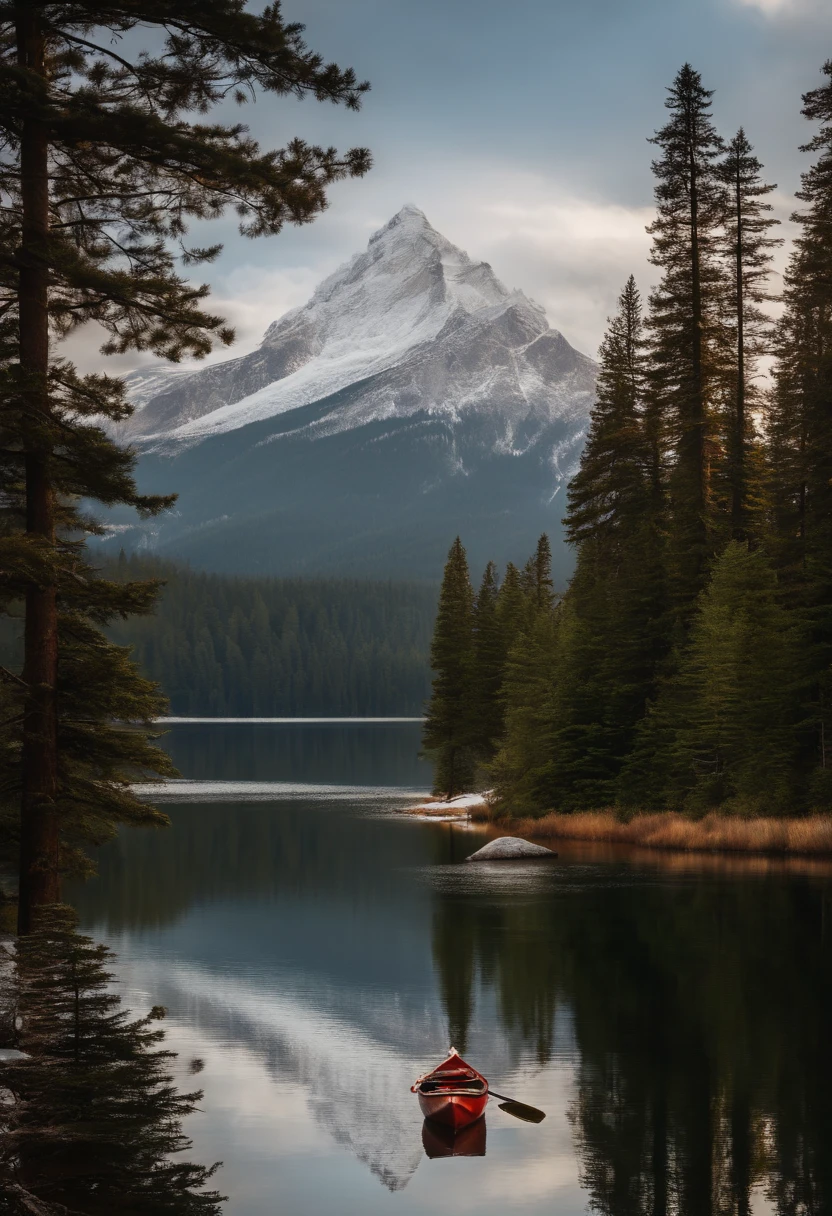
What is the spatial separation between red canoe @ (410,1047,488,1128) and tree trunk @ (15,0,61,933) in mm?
5506

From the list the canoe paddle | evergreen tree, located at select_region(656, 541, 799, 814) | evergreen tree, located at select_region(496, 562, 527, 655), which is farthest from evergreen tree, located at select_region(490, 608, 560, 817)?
the canoe paddle

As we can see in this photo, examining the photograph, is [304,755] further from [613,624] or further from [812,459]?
[812,459]

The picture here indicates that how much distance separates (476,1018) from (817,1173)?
33.9 feet

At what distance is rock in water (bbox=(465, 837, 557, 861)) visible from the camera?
5134 cm

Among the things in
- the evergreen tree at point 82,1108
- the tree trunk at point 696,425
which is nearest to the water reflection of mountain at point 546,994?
the evergreen tree at point 82,1108

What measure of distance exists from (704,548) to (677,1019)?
112ft

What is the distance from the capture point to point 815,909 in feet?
116

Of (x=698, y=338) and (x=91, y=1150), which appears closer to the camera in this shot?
(x=91, y=1150)

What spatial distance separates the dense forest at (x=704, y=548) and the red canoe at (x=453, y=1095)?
31.3 meters

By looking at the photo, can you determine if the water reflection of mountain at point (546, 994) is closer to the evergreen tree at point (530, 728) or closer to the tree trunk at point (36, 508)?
the tree trunk at point (36, 508)

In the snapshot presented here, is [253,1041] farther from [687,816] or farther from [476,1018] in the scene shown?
[687,816]

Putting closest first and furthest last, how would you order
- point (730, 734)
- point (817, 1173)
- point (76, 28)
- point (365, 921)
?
1. point (817, 1173)
2. point (76, 28)
3. point (365, 921)
4. point (730, 734)

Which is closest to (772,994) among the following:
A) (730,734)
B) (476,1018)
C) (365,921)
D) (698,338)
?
(476,1018)

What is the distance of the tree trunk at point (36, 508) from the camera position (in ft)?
58.4
